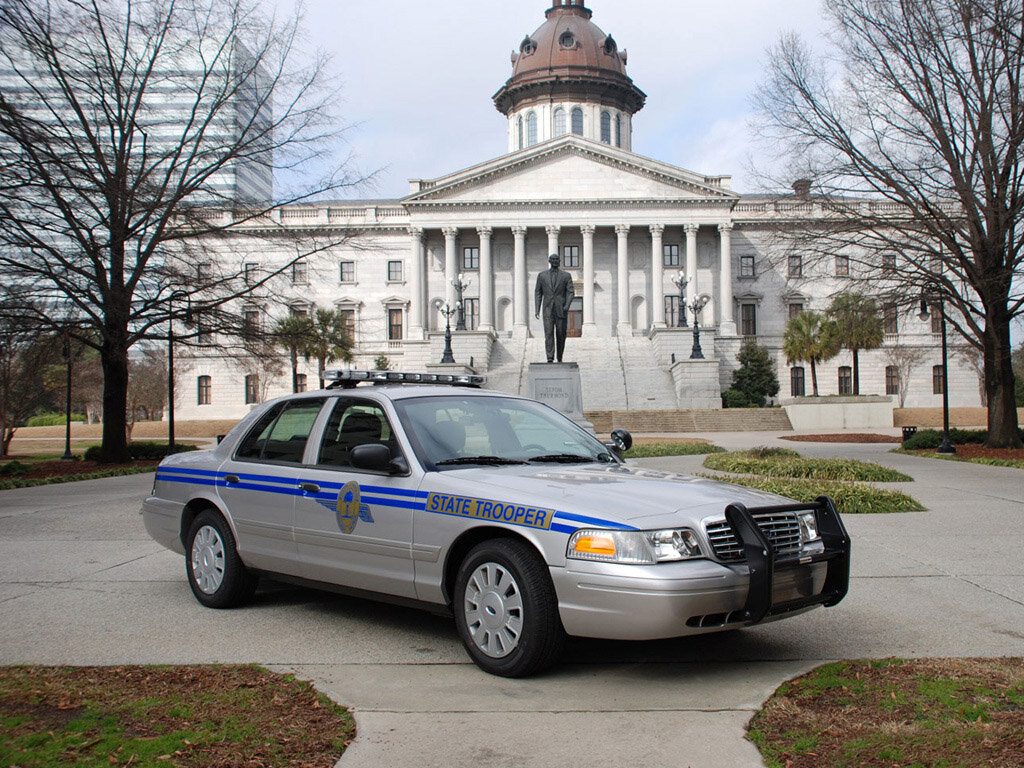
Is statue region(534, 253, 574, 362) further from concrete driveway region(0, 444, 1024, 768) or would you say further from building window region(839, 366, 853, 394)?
building window region(839, 366, 853, 394)

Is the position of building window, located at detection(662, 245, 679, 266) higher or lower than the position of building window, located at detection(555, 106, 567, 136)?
lower

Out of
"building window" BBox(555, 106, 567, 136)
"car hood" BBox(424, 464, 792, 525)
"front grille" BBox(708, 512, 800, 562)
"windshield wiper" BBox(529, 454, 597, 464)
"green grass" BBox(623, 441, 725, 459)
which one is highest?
"building window" BBox(555, 106, 567, 136)

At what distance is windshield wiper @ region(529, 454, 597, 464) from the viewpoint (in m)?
6.38

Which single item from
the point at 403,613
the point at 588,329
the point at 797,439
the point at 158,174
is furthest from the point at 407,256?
the point at 403,613

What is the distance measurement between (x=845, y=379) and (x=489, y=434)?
2797 inches

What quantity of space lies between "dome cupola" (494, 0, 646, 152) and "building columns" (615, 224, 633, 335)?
13558mm

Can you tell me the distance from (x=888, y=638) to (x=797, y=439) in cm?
3041

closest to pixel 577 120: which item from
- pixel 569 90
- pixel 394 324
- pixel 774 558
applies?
pixel 569 90

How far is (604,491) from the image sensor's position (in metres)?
5.35

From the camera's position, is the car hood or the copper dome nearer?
the car hood

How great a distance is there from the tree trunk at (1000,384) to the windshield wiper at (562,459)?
22.1 metres

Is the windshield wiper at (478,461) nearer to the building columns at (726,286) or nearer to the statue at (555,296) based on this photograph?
the statue at (555,296)

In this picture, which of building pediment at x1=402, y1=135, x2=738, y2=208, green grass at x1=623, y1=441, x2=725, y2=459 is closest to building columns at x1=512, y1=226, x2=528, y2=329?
building pediment at x1=402, y1=135, x2=738, y2=208

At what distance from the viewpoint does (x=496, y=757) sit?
4.10 m
